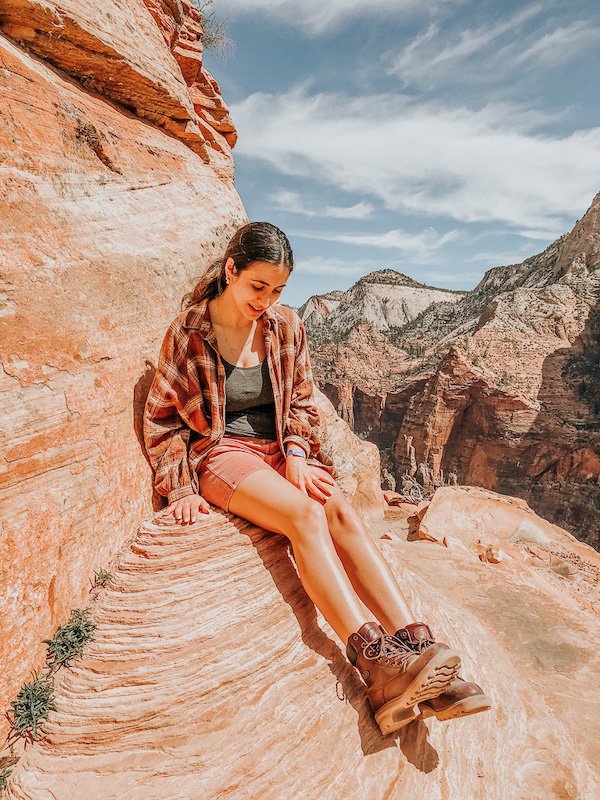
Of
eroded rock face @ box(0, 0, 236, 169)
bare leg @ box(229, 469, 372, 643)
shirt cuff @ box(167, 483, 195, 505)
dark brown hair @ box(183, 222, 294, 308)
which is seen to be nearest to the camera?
bare leg @ box(229, 469, 372, 643)

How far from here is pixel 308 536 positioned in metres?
2.18

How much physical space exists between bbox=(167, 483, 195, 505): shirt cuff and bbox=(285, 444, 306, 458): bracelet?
0.60 m

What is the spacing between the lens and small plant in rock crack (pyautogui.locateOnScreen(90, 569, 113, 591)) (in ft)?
7.78

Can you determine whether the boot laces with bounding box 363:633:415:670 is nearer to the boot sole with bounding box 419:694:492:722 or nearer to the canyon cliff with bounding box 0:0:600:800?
the boot sole with bounding box 419:694:492:722

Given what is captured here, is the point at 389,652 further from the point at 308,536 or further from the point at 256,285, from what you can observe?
the point at 256,285

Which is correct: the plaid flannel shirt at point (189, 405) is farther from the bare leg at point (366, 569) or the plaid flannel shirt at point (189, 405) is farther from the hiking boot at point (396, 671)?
the hiking boot at point (396, 671)

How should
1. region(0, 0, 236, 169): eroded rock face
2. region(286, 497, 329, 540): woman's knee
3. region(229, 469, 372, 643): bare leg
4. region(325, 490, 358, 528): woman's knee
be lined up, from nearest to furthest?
1. region(229, 469, 372, 643): bare leg
2. region(286, 497, 329, 540): woman's knee
3. region(325, 490, 358, 528): woman's knee
4. region(0, 0, 236, 169): eroded rock face

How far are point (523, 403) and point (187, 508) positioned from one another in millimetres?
25750

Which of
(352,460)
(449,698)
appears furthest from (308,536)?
(352,460)

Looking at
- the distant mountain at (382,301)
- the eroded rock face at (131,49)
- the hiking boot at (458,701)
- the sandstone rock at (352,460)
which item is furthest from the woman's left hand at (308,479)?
the distant mountain at (382,301)

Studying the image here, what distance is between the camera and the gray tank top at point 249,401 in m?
2.78

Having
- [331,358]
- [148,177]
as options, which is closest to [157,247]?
[148,177]

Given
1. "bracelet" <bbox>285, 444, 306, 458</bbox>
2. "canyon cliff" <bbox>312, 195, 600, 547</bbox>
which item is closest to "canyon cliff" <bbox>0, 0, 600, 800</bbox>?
"bracelet" <bbox>285, 444, 306, 458</bbox>

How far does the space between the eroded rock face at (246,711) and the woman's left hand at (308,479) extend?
1.23ft
